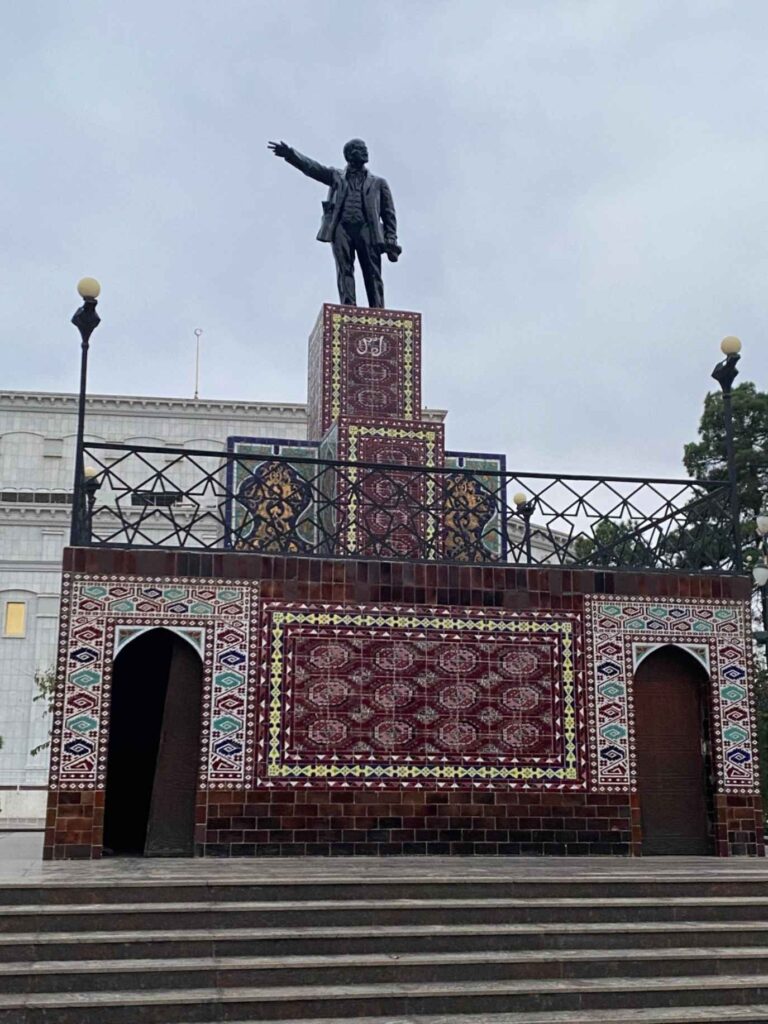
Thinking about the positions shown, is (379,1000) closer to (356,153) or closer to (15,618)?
(356,153)

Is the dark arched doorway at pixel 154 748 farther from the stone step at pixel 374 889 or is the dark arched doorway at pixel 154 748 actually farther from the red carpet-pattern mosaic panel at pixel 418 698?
the stone step at pixel 374 889

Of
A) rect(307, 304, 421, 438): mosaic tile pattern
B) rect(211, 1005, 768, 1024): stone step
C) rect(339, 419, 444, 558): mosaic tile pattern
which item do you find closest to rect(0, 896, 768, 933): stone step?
rect(211, 1005, 768, 1024): stone step

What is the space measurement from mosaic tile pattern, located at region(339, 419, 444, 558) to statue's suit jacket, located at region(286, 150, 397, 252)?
101 inches

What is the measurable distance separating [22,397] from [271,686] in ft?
94.1

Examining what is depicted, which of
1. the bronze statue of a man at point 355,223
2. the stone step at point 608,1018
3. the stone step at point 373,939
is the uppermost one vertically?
the bronze statue of a man at point 355,223

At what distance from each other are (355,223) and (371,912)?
360 inches

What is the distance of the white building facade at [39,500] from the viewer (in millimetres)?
31781

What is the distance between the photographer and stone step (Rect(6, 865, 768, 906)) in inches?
317

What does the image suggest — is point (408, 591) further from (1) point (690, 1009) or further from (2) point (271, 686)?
(1) point (690, 1009)

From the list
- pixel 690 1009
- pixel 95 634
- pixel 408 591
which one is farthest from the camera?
pixel 408 591

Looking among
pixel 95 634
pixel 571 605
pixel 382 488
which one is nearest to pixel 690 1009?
pixel 571 605

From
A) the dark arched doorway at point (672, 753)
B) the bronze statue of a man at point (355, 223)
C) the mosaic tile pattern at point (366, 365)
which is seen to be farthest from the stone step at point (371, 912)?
the bronze statue of a man at point (355, 223)

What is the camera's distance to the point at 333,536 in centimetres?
1144

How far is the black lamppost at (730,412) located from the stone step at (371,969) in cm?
495
